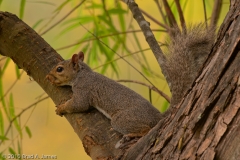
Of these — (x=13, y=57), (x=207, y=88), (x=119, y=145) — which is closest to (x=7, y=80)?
(x=13, y=57)

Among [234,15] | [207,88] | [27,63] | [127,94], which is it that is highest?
[27,63]

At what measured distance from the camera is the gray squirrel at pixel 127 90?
1279mm

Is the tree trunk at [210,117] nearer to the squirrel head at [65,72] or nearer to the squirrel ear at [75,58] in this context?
the squirrel head at [65,72]

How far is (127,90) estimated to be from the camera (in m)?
1.75

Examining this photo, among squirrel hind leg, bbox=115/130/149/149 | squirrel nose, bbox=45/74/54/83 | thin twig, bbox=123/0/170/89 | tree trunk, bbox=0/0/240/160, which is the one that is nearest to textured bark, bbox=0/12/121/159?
squirrel nose, bbox=45/74/54/83

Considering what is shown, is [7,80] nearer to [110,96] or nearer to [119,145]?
[110,96]

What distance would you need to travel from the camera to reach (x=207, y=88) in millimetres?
853

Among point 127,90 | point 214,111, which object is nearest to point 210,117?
point 214,111

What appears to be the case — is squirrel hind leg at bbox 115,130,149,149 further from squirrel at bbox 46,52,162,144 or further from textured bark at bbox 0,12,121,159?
textured bark at bbox 0,12,121,159

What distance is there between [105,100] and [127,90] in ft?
0.35

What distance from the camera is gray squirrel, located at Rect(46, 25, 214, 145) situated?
128cm

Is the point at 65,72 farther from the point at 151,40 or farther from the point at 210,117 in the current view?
the point at 210,117

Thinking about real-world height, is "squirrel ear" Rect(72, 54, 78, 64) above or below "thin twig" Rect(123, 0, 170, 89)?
above

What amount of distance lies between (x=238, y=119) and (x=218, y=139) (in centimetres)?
6
